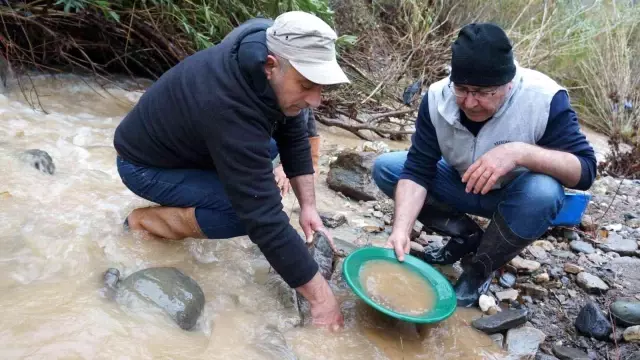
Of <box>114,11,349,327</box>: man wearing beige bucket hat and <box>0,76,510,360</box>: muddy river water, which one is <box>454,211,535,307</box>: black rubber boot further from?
<box>114,11,349,327</box>: man wearing beige bucket hat

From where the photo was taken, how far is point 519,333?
231 centimetres

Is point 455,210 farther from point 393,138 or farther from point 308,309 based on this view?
point 393,138

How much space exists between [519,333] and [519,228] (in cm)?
46

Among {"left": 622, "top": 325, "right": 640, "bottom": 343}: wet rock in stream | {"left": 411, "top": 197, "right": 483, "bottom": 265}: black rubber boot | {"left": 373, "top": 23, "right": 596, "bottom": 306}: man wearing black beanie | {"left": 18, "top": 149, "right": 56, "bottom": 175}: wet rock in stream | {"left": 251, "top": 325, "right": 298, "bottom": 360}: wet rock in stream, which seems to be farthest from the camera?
{"left": 18, "top": 149, "right": 56, "bottom": 175}: wet rock in stream

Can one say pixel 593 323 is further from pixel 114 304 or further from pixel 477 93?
pixel 114 304

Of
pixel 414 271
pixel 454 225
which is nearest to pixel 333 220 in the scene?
pixel 454 225

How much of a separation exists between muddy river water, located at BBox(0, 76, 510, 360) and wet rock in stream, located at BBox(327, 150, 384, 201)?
522mm

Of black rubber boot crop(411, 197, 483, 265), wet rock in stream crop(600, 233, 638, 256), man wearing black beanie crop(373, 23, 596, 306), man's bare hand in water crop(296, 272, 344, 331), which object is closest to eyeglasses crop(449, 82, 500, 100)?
man wearing black beanie crop(373, 23, 596, 306)

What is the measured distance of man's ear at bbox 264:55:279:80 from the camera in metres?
1.78

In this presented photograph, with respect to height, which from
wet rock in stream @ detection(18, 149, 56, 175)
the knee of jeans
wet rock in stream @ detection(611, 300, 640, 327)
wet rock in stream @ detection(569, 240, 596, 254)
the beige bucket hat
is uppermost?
the beige bucket hat

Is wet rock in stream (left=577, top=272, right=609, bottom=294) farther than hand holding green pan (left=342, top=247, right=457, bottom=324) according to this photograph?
Yes

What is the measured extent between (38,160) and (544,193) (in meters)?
2.44

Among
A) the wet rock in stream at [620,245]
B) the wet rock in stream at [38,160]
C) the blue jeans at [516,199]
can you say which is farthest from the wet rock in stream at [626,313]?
the wet rock in stream at [38,160]

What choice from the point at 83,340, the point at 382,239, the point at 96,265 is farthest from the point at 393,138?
A: the point at 83,340
